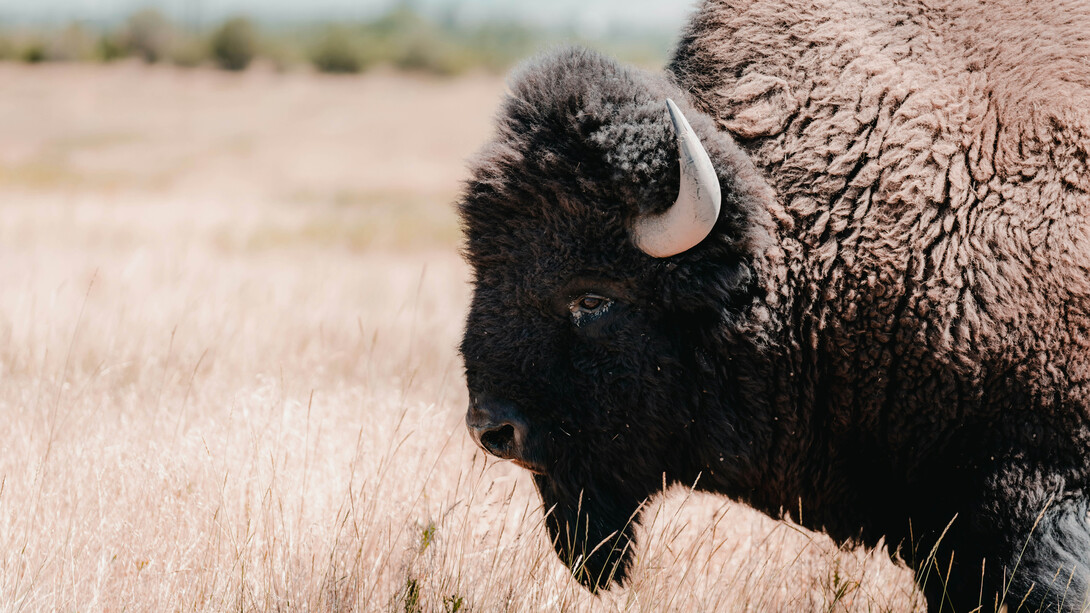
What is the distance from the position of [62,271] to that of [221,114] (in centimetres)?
3869

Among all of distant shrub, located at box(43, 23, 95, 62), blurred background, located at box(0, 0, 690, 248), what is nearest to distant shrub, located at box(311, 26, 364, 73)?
blurred background, located at box(0, 0, 690, 248)

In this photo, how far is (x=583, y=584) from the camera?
3.37m

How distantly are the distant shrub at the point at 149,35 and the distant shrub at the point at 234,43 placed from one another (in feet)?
13.0

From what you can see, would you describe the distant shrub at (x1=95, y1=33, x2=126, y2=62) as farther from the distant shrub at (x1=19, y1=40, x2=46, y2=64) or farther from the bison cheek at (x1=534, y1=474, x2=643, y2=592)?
the bison cheek at (x1=534, y1=474, x2=643, y2=592)

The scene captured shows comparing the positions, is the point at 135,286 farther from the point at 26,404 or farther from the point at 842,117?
the point at 842,117

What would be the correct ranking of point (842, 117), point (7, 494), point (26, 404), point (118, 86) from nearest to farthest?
point (842, 117), point (7, 494), point (26, 404), point (118, 86)

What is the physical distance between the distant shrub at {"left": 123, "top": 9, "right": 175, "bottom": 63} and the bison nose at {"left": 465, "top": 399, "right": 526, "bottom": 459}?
78926 millimetres

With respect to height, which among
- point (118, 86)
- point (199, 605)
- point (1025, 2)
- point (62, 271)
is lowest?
point (118, 86)

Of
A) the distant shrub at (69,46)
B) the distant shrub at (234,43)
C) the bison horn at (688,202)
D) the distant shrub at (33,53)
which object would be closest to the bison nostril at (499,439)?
the bison horn at (688,202)

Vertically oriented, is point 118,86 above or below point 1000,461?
below

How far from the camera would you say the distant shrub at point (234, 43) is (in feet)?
254

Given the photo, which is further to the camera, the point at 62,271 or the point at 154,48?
the point at 154,48

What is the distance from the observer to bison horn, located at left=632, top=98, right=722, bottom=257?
2715 mm

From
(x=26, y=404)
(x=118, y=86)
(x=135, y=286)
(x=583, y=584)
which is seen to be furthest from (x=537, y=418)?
(x=118, y=86)
